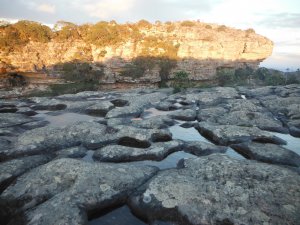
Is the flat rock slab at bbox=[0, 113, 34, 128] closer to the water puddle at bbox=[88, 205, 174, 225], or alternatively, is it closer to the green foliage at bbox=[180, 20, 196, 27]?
the water puddle at bbox=[88, 205, 174, 225]

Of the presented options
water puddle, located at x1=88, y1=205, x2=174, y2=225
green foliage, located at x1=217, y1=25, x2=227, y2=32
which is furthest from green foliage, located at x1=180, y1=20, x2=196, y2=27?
water puddle, located at x1=88, y1=205, x2=174, y2=225

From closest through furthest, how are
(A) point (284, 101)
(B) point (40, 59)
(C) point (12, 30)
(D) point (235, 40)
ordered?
(A) point (284, 101) < (C) point (12, 30) < (B) point (40, 59) < (D) point (235, 40)

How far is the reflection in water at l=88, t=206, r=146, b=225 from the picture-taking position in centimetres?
1088

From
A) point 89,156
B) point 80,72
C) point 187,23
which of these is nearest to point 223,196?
point 89,156

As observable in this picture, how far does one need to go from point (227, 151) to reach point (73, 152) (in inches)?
451

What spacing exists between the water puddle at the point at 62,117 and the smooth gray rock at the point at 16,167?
10.9 metres

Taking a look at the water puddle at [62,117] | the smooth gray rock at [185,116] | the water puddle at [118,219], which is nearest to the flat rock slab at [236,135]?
the smooth gray rock at [185,116]

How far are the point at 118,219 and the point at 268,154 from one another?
1118 centimetres

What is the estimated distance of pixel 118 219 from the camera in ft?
36.5

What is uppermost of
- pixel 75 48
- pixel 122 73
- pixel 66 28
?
pixel 66 28

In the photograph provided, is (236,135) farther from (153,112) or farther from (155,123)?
(153,112)

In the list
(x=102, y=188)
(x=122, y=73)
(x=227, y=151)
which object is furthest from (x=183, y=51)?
(x=102, y=188)

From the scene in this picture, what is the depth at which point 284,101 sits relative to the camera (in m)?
33.3

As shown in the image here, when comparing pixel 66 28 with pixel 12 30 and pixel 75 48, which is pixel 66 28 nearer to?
pixel 75 48
